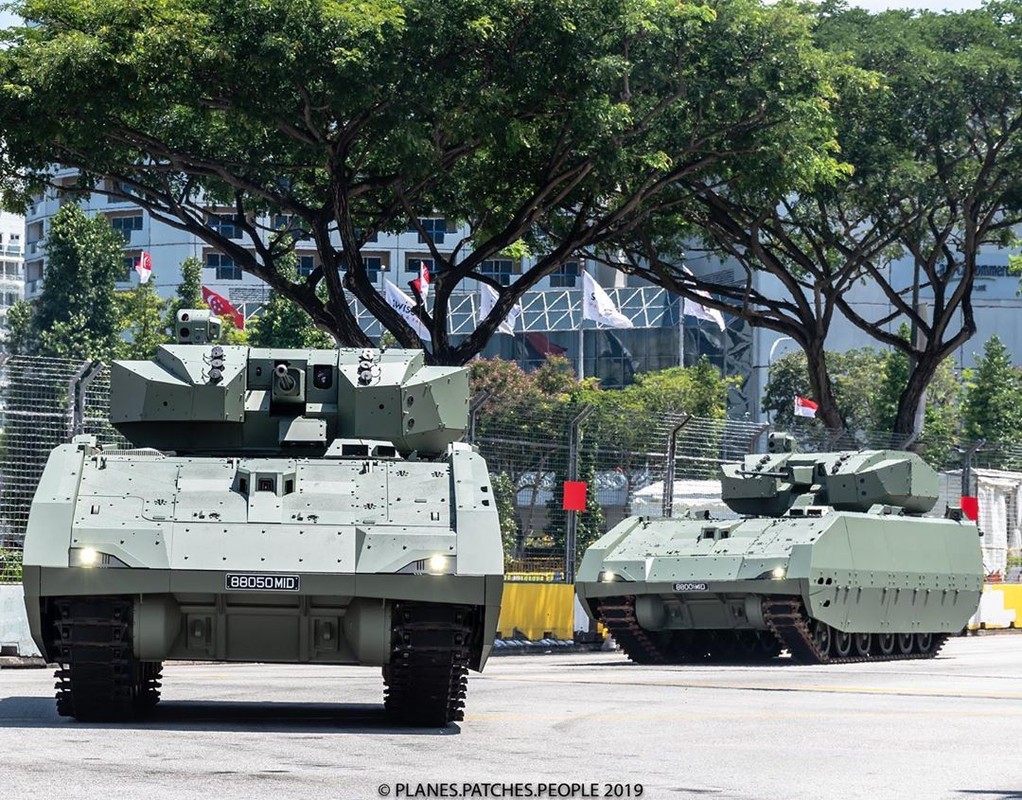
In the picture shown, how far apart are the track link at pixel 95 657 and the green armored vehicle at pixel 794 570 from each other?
38.2 feet

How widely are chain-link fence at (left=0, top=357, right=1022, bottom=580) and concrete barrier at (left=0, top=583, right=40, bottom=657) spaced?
0.34 metres

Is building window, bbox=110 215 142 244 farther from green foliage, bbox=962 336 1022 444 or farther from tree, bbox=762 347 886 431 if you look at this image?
green foliage, bbox=962 336 1022 444

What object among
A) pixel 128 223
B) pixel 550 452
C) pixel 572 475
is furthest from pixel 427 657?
pixel 128 223

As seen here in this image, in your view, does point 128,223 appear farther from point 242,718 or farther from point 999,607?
point 242,718

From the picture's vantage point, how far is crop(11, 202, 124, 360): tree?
228 feet

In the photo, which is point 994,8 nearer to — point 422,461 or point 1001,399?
point 422,461

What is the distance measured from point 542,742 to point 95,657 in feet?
10.3

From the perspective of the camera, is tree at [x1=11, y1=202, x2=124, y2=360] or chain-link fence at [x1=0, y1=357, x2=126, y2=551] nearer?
chain-link fence at [x1=0, y1=357, x2=126, y2=551]

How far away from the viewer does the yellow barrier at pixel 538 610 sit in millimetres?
27250

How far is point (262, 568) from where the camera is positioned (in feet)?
44.3

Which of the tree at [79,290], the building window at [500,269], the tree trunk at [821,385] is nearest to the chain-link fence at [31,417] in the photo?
the tree trunk at [821,385]

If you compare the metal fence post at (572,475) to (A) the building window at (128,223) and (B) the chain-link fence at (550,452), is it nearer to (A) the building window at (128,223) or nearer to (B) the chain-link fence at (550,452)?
(B) the chain-link fence at (550,452)

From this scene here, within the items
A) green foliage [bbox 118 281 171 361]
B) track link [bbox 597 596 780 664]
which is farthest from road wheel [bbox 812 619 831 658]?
green foliage [bbox 118 281 171 361]

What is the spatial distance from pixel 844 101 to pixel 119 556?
80.1 ft
